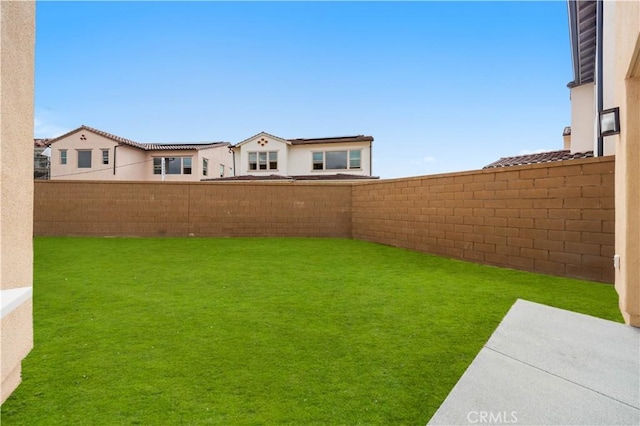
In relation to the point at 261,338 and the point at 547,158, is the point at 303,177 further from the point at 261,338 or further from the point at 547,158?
the point at 261,338

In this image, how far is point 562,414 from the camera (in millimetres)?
1980

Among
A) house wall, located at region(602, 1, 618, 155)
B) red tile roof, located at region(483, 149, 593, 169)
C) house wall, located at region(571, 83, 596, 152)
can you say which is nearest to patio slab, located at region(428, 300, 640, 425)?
house wall, located at region(602, 1, 618, 155)

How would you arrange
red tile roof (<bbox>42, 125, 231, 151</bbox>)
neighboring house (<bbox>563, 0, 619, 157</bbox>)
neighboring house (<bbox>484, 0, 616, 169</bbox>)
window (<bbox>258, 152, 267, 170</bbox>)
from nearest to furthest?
neighboring house (<bbox>563, 0, 619, 157</bbox>) < neighboring house (<bbox>484, 0, 616, 169</bbox>) < window (<bbox>258, 152, 267, 170</bbox>) < red tile roof (<bbox>42, 125, 231, 151</bbox>)

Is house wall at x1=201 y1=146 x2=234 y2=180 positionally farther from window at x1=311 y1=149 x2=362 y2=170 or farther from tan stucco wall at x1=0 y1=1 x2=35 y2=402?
tan stucco wall at x1=0 y1=1 x2=35 y2=402

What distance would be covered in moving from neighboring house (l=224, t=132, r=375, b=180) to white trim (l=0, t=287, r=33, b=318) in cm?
1884

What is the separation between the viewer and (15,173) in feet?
6.85

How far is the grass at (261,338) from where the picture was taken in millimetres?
2020

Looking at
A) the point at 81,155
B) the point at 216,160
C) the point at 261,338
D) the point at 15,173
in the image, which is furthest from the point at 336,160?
the point at 15,173

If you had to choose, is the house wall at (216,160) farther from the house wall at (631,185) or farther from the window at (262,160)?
the house wall at (631,185)

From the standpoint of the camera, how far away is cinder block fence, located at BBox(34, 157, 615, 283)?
16.9 ft

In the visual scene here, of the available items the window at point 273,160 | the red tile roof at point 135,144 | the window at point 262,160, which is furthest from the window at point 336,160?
the red tile roof at point 135,144

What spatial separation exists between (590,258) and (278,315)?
5.04 m

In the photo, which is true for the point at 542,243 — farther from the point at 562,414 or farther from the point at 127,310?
the point at 127,310

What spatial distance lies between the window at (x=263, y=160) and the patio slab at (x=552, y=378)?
20.0 meters
